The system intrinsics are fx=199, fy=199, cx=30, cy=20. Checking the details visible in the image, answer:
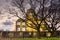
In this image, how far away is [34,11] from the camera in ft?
137

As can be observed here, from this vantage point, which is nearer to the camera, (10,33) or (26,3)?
(26,3)

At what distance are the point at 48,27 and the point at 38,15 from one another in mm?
3639

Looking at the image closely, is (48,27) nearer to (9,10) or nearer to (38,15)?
(38,15)

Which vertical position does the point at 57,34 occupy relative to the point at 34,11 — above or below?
below

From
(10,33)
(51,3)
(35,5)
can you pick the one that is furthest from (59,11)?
(10,33)

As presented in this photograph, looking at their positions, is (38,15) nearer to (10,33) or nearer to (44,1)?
(44,1)

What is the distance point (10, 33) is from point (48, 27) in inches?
458

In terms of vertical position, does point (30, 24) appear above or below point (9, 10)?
below

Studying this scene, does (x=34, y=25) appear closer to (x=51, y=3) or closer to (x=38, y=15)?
(x=38, y=15)

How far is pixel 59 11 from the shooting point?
42.2m

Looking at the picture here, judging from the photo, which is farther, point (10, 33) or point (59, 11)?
point (10, 33)

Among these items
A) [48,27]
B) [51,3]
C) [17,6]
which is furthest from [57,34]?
[17,6]

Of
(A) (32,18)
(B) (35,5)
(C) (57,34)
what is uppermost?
(B) (35,5)

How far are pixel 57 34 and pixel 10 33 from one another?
1191 cm
